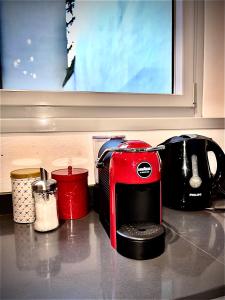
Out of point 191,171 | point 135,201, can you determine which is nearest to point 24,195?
point 135,201

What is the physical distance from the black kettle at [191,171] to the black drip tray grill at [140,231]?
0.88ft

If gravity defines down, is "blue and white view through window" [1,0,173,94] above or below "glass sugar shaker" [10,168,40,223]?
above

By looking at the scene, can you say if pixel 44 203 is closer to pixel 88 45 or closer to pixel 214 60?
pixel 88 45

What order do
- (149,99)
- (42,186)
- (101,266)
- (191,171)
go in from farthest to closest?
(149,99), (191,171), (42,186), (101,266)

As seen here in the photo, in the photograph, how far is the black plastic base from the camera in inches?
19.0

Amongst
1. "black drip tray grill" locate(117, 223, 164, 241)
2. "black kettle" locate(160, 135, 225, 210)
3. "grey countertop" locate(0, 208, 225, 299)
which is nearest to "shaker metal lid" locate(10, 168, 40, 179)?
"grey countertop" locate(0, 208, 225, 299)

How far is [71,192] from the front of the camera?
719 mm

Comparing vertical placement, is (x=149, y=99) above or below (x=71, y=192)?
above

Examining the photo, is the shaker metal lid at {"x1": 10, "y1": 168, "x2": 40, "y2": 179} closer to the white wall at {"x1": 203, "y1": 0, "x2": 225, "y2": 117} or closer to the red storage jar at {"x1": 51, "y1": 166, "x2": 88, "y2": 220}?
the red storage jar at {"x1": 51, "y1": 166, "x2": 88, "y2": 220}

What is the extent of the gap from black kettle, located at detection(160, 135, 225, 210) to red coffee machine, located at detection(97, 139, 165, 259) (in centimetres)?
23

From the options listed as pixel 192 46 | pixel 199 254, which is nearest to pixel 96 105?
pixel 192 46

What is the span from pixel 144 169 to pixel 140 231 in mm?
129

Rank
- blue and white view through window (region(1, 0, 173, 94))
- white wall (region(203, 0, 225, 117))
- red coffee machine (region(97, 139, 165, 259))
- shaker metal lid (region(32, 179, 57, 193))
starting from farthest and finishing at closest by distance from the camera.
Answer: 1. white wall (region(203, 0, 225, 117))
2. blue and white view through window (region(1, 0, 173, 94))
3. shaker metal lid (region(32, 179, 57, 193))
4. red coffee machine (region(97, 139, 165, 259))

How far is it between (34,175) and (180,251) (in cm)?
42
